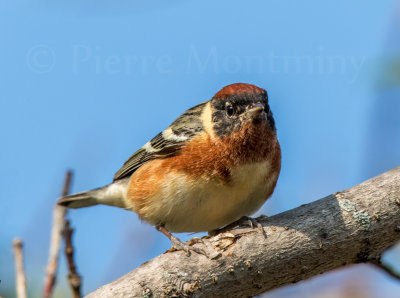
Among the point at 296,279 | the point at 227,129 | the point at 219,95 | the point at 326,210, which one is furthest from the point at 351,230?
the point at 219,95

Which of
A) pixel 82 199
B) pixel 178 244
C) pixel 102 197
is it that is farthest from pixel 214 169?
pixel 82 199

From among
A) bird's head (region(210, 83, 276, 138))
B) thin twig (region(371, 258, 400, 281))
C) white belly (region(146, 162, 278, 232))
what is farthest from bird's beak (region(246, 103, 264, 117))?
thin twig (region(371, 258, 400, 281))

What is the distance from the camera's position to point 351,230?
4.22 metres

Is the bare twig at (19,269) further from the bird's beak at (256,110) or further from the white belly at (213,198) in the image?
the bird's beak at (256,110)

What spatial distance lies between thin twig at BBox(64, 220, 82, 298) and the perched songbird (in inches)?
60.9

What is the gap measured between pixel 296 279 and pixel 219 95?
90.8 inches

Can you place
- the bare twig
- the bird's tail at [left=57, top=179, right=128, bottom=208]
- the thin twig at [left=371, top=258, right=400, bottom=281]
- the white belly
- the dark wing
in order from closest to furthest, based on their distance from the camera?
the bare twig, the thin twig at [left=371, top=258, right=400, bottom=281], the white belly, the dark wing, the bird's tail at [left=57, top=179, right=128, bottom=208]

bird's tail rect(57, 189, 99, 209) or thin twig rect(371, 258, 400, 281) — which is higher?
bird's tail rect(57, 189, 99, 209)

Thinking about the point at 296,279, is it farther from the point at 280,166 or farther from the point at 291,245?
the point at 280,166

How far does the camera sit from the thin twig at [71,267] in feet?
10.4

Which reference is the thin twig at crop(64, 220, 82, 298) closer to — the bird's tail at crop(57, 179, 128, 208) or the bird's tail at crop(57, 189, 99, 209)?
the bird's tail at crop(57, 179, 128, 208)

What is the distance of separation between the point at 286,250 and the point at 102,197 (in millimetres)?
3187

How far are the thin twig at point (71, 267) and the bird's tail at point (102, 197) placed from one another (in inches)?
115

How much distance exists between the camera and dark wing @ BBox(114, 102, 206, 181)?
5.69 m
